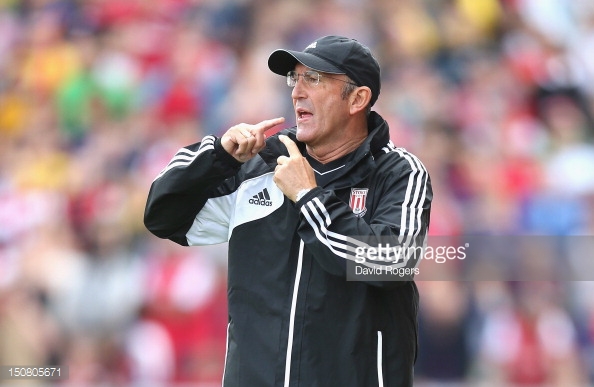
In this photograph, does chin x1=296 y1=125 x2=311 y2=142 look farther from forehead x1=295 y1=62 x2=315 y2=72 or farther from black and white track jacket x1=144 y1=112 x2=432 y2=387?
forehead x1=295 y1=62 x2=315 y2=72

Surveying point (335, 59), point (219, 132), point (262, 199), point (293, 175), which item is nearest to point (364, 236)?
point (293, 175)

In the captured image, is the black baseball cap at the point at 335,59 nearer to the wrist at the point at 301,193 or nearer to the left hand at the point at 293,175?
Result: the left hand at the point at 293,175

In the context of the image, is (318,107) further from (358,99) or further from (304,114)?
(358,99)

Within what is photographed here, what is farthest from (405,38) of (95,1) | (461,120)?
(95,1)

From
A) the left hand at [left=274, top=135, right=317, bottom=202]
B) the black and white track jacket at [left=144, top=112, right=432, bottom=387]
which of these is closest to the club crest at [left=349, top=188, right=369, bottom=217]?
the black and white track jacket at [left=144, top=112, right=432, bottom=387]

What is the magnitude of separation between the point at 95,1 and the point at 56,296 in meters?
4.05

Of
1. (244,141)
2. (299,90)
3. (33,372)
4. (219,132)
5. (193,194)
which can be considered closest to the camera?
(244,141)

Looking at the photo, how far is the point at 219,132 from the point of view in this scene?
898 centimetres

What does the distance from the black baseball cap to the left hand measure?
36cm

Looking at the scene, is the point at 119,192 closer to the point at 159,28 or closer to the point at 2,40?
the point at 159,28

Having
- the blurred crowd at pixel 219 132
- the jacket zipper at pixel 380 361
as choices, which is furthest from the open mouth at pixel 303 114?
the blurred crowd at pixel 219 132

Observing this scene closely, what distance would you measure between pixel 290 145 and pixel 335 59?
1.22 ft

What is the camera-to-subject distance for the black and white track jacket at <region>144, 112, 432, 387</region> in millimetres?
3779

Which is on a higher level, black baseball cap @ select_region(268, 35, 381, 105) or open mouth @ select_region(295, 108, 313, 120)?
black baseball cap @ select_region(268, 35, 381, 105)
